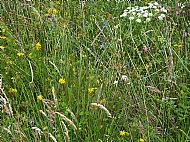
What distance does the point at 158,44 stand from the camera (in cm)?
280

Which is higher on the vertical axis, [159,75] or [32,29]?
[32,29]

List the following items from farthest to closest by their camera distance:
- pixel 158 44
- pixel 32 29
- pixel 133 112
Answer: pixel 32 29
pixel 158 44
pixel 133 112

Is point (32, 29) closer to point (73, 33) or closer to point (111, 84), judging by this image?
point (73, 33)

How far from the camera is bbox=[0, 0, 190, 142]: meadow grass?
6.69 feet

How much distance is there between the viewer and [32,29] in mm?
3062

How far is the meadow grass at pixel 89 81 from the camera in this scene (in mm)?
2039

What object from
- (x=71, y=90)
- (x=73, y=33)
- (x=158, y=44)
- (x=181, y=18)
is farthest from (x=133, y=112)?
(x=181, y=18)

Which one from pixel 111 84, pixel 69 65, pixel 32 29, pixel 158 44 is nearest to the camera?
pixel 111 84

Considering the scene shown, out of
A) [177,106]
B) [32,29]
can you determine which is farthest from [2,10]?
[177,106]

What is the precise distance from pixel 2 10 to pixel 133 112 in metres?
1.69

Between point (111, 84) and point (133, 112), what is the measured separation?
236 mm

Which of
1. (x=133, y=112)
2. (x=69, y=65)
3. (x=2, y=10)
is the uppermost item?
(x=2, y=10)

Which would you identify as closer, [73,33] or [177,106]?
[177,106]

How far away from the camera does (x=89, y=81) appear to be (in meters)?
2.33
